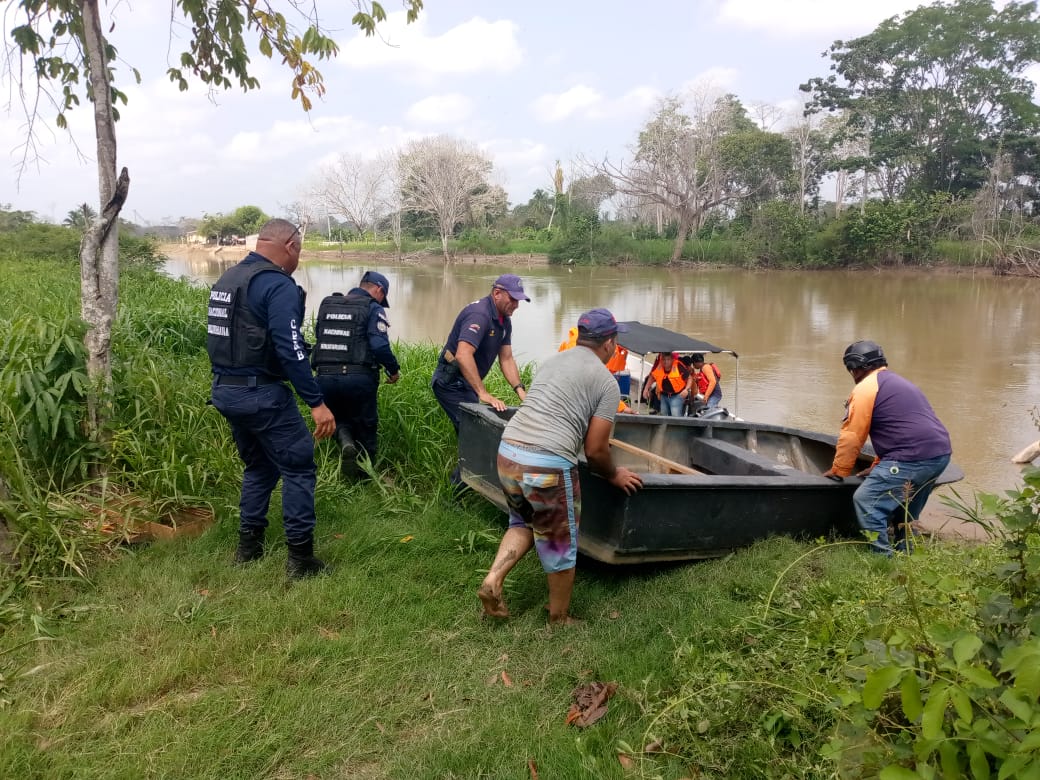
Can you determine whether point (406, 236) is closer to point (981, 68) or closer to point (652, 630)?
point (981, 68)

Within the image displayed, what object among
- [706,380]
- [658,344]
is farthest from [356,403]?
[706,380]

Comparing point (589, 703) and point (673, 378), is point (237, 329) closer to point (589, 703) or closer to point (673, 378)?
point (589, 703)

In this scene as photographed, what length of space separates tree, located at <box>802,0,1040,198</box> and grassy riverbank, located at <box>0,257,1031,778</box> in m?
37.4

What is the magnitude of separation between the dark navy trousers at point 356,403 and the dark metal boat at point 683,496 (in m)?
0.74

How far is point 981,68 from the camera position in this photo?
34.1m

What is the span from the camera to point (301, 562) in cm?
362

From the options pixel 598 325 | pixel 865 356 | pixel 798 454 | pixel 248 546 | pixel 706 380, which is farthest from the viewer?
pixel 706 380

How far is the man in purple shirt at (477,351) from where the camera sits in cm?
470

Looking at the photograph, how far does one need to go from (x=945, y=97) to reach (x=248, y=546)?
133 ft

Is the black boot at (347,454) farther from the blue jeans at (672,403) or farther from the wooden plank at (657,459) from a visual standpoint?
the blue jeans at (672,403)

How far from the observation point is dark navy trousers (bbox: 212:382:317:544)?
3457 millimetres

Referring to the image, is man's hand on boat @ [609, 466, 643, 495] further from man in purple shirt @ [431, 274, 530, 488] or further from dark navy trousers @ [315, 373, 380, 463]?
dark navy trousers @ [315, 373, 380, 463]

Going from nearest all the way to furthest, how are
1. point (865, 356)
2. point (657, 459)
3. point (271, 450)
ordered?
point (271, 450) → point (865, 356) → point (657, 459)

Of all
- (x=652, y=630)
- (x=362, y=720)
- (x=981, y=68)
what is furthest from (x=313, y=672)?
(x=981, y=68)
